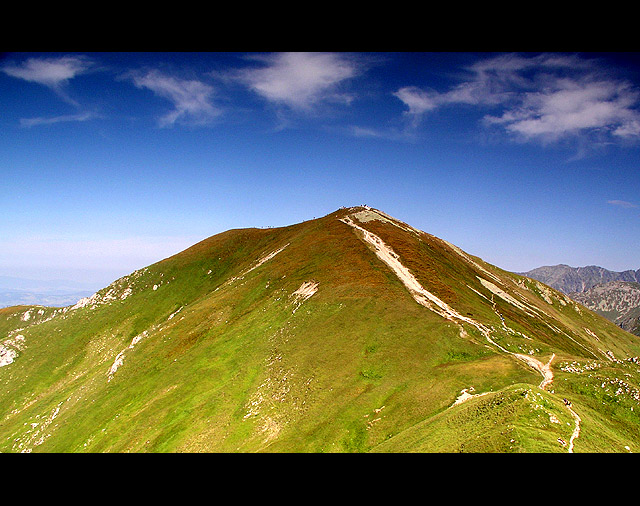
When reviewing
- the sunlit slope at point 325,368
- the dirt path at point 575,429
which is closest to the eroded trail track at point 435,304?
the dirt path at point 575,429

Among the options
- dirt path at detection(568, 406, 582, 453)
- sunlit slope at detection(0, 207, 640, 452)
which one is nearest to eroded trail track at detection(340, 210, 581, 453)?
dirt path at detection(568, 406, 582, 453)

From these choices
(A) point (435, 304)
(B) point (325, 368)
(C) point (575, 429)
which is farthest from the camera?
(A) point (435, 304)

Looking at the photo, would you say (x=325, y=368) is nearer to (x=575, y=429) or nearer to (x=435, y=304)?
(x=435, y=304)

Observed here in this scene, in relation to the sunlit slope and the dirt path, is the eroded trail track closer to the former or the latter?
the dirt path

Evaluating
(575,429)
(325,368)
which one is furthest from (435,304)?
(575,429)

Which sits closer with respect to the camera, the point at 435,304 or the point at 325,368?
the point at 325,368
